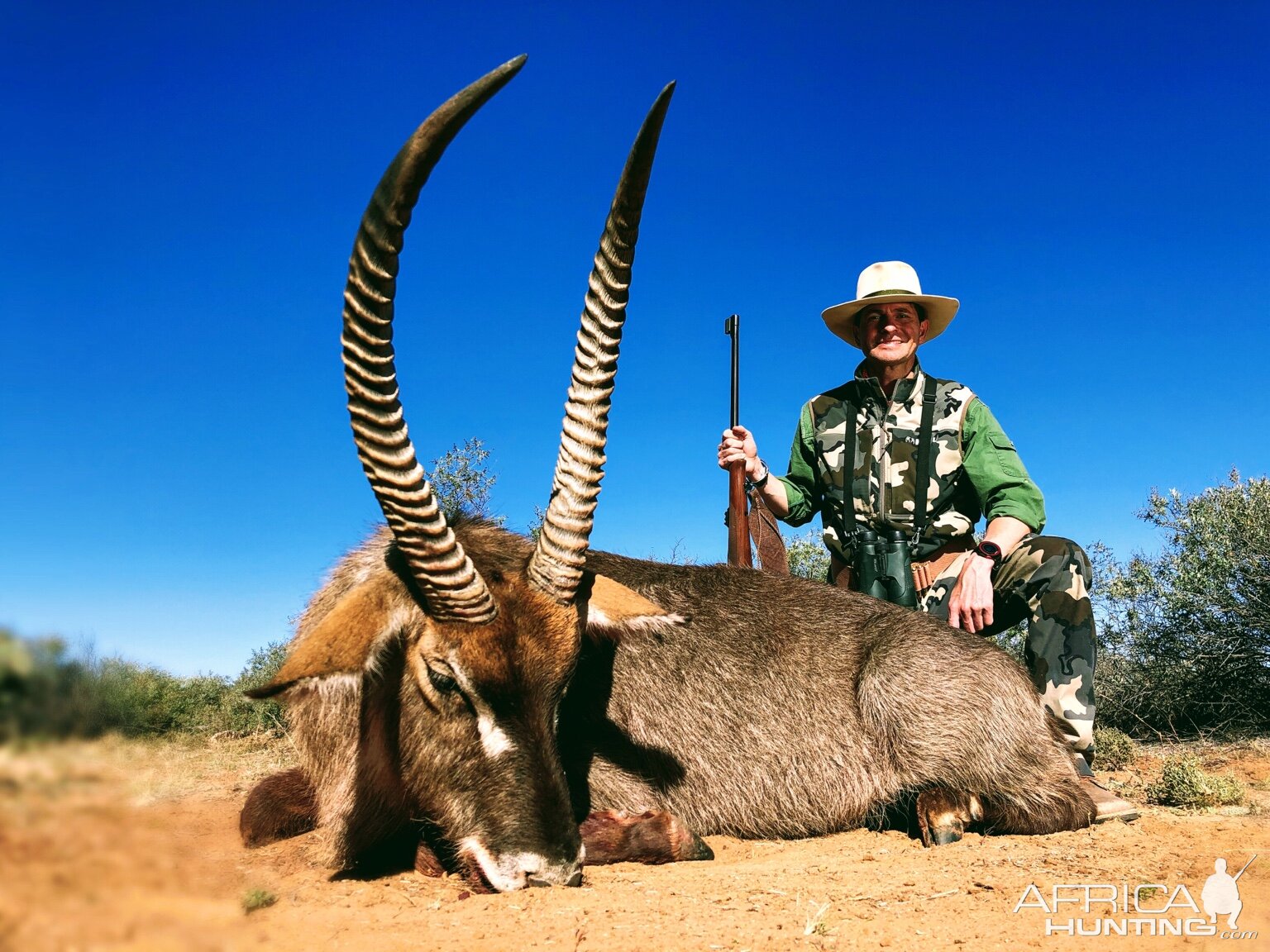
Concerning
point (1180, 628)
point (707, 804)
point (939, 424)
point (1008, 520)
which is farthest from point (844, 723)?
point (1180, 628)

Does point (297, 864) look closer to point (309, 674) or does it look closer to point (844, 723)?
point (309, 674)

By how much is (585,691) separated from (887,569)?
2.67 m

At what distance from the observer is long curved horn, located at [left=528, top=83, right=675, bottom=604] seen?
3.89 metres

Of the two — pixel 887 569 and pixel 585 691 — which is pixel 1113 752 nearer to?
pixel 887 569

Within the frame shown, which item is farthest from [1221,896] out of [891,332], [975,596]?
[891,332]

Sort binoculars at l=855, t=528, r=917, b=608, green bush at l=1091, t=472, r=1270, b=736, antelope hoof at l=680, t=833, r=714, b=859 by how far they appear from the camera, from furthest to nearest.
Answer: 1. green bush at l=1091, t=472, r=1270, b=736
2. binoculars at l=855, t=528, r=917, b=608
3. antelope hoof at l=680, t=833, r=714, b=859

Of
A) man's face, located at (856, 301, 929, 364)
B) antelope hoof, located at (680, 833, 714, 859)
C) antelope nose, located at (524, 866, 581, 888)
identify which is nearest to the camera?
antelope nose, located at (524, 866, 581, 888)

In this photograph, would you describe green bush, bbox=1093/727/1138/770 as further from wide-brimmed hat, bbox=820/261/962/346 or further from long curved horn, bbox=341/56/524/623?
long curved horn, bbox=341/56/524/623

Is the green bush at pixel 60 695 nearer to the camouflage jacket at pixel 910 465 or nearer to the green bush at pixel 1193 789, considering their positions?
the green bush at pixel 1193 789

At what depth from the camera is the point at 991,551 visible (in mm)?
6051

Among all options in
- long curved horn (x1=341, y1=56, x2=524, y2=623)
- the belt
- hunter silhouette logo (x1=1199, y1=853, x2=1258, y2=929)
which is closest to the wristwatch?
the belt

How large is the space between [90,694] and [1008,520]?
6089 millimetres

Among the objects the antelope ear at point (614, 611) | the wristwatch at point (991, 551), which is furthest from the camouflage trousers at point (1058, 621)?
the antelope ear at point (614, 611)

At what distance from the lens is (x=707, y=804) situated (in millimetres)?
4867
